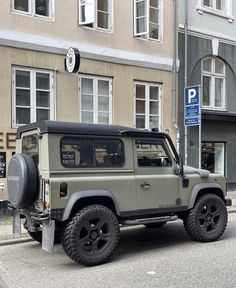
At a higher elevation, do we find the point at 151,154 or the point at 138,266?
the point at 151,154

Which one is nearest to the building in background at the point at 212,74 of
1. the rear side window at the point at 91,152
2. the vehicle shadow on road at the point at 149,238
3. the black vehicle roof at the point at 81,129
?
the vehicle shadow on road at the point at 149,238

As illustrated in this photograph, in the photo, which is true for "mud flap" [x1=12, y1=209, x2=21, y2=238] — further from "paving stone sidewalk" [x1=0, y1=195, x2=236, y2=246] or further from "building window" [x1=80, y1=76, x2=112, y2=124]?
"building window" [x1=80, y1=76, x2=112, y2=124]

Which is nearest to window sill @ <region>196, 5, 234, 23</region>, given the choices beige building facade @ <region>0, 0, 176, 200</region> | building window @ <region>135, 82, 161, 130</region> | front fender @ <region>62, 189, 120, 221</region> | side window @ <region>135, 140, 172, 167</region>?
beige building facade @ <region>0, 0, 176, 200</region>

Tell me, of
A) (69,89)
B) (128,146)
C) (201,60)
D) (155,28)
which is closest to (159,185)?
(128,146)

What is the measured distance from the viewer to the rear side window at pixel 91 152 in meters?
7.19

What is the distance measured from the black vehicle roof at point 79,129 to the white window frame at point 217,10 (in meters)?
9.88

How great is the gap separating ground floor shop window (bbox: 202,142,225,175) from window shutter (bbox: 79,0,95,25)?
641 cm

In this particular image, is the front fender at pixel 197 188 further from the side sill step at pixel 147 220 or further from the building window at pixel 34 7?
the building window at pixel 34 7

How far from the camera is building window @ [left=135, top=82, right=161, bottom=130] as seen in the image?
14.8m

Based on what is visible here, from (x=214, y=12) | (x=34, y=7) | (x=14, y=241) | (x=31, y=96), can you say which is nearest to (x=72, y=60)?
(x=31, y=96)

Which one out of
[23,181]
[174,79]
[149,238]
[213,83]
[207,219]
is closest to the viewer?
[23,181]

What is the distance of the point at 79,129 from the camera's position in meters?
7.30

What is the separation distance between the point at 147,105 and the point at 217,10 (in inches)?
202

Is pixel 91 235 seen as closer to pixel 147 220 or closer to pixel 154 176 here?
pixel 147 220
